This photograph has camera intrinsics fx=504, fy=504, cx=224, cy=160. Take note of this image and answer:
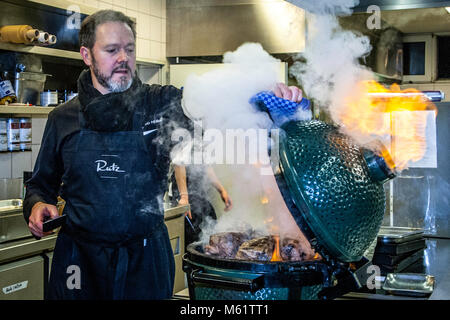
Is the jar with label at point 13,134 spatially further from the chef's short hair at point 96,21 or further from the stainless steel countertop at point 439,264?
the stainless steel countertop at point 439,264

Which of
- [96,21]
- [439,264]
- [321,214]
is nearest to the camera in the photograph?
[321,214]

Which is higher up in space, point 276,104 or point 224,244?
point 276,104

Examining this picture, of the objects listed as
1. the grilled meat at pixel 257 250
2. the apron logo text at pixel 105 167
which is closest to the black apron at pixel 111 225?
the apron logo text at pixel 105 167

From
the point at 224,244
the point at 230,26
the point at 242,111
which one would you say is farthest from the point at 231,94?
the point at 230,26

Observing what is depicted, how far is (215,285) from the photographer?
1365 millimetres

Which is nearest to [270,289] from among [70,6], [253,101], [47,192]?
[253,101]

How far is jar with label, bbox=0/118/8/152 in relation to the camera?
3485 millimetres

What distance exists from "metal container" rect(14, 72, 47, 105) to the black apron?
A: 171 centimetres

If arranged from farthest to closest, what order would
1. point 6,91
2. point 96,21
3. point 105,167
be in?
1. point 6,91
2. point 96,21
3. point 105,167

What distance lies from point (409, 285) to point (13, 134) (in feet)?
9.45

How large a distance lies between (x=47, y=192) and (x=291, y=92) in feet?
3.44

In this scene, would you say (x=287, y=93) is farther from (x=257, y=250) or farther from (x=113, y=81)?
(x=113, y=81)

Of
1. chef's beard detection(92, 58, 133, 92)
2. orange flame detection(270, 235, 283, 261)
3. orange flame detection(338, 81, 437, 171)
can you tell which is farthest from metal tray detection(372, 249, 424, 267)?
orange flame detection(338, 81, 437, 171)

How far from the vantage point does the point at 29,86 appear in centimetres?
340
